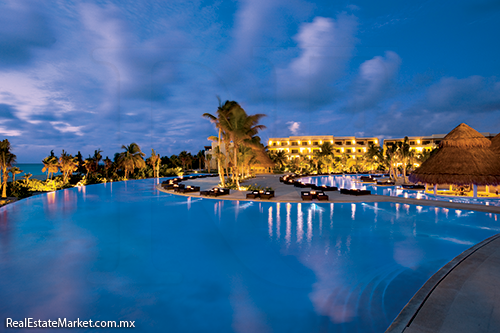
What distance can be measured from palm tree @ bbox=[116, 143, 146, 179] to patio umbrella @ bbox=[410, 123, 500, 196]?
1474 inches

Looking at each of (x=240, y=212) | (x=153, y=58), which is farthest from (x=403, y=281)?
(x=153, y=58)

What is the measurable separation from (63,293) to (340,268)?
19.6 feet

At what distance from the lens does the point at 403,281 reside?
5.09m

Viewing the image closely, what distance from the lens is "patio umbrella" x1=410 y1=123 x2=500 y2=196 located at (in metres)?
16.3

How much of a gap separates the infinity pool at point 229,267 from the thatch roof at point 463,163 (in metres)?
6.72

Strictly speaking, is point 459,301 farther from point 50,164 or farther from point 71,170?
point 71,170

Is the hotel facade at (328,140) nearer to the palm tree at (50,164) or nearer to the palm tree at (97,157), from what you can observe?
the palm tree at (97,157)

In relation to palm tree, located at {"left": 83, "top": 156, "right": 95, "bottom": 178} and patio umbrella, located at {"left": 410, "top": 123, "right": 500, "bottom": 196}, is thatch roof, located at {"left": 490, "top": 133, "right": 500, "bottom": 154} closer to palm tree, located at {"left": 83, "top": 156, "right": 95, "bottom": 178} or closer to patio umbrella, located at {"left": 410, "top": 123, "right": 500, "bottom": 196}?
patio umbrella, located at {"left": 410, "top": 123, "right": 500, "bottom": 196}

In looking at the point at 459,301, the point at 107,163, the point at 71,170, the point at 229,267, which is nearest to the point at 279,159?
the point at 107,163

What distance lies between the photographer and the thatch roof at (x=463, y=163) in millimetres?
16297

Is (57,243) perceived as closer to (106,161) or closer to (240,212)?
(240,212)

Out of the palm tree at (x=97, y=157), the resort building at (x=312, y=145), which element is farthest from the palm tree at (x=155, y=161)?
the resort building at (x=312, y=145)

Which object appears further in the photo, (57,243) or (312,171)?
(312,171)

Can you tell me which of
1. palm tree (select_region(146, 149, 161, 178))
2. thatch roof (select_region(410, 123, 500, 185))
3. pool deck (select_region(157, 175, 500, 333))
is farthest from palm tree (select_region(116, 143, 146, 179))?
pool deck (select_region(157, 175, 500, 333))
